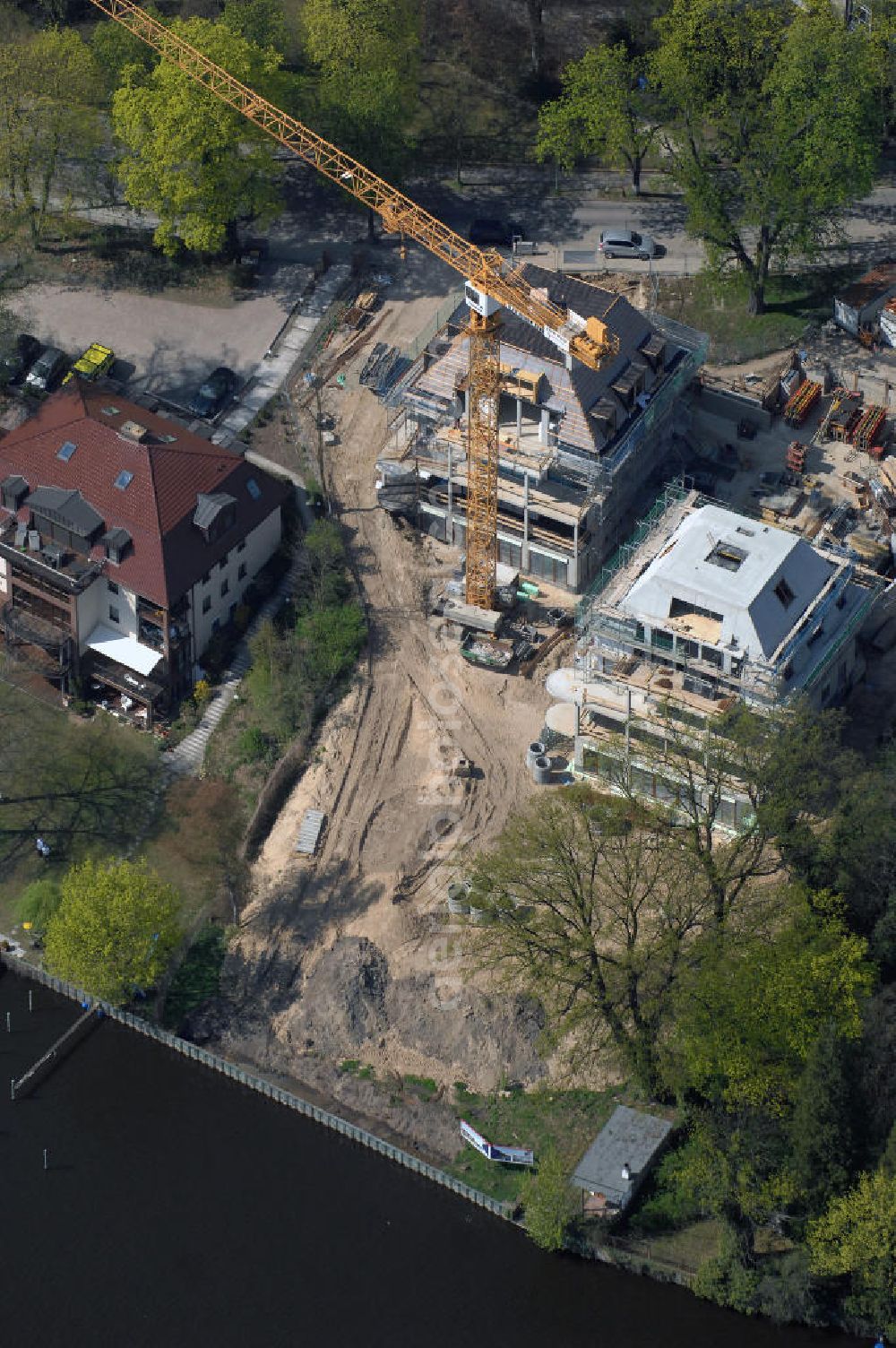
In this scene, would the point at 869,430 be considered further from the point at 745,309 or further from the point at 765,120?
the point at 765,120

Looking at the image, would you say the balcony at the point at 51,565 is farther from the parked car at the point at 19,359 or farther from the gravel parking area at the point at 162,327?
the gravel parking area at the point at 162,327

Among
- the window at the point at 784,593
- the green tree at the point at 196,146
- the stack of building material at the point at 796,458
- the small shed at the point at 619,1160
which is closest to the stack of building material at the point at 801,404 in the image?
the stack of building material at the point at 796,458

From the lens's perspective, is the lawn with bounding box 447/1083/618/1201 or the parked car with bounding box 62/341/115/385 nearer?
the lawn with bounding box 447/1083/618/1201

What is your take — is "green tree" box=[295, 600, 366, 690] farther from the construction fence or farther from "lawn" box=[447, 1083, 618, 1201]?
"lawn" box=[447, 1083, 618, 1201]

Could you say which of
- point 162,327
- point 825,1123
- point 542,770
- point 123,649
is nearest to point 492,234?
point 162,327

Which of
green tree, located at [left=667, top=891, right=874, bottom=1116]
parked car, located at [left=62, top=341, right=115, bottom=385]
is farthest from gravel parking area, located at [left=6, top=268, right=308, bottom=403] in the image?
green tree, located at [left=667, top=891, right=874, bottom=1116]

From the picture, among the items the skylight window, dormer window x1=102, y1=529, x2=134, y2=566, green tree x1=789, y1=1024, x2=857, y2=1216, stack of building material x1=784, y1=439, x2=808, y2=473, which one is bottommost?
green tree x1=789, y1=1024, x2=857, y2=1216
